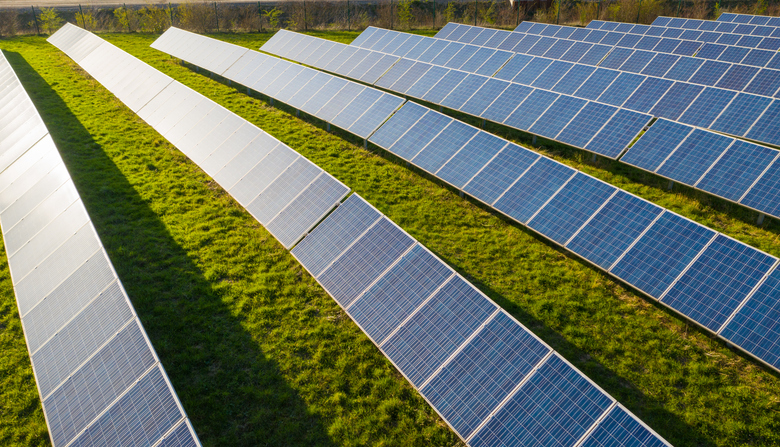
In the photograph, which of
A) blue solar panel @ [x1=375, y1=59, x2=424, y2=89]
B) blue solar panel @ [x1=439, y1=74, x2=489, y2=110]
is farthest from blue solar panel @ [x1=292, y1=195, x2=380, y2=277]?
blue solar panel @ [x1=375, y1=59, x2=424, y2=89]

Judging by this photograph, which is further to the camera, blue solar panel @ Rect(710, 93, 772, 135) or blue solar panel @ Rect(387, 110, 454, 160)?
blue solar panel @ Rect(710, 93, 772, 135)

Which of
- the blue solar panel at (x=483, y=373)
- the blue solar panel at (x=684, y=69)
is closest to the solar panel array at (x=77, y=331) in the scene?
the blue solar panel at (x=483, y=373)

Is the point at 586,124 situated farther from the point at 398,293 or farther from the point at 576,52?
the point at 576,52

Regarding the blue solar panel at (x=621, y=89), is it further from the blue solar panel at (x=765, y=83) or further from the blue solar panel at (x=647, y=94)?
the blue solar panel at (x=765, y=83)

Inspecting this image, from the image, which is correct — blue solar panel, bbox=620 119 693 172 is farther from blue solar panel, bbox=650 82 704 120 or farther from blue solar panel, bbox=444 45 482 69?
blue solar panel, bbox=444 45 482 69

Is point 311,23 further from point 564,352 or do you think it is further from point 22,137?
point 564,352

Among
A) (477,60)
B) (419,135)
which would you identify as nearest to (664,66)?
(477,60)

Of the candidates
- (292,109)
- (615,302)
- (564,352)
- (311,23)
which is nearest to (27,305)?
(564,352)

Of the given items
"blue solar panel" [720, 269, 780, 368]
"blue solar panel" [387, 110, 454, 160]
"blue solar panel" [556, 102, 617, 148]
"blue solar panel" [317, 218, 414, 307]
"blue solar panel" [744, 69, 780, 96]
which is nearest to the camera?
"blue solar panel" [720, 269, 780, 368]
